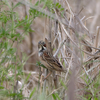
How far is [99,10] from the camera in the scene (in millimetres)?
4492

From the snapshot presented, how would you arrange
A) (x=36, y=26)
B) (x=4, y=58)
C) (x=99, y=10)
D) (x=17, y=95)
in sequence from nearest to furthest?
(x=17, y=95), (x=4, y=58), (x=99, y=10), (x=36, y=26)

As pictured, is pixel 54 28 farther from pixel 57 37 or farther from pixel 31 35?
pixel 31 35

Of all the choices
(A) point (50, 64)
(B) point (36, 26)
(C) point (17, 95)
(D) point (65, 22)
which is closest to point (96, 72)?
(A) point (50, 64)

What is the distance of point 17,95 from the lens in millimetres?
1629

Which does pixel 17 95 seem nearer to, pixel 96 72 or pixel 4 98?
pixel 4 98

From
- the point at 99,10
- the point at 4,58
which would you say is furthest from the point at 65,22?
the point at 99,10

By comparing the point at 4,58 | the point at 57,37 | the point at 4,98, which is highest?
the point at 57,37

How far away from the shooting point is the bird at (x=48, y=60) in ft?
8.11

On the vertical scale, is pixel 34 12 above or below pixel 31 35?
below

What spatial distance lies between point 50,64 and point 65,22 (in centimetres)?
70

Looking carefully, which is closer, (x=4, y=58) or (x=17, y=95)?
(x=17, y=95)

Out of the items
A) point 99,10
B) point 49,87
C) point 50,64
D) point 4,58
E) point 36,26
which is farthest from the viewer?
point 36,26

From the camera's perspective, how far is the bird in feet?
8.11

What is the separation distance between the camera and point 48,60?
271 centimetres
